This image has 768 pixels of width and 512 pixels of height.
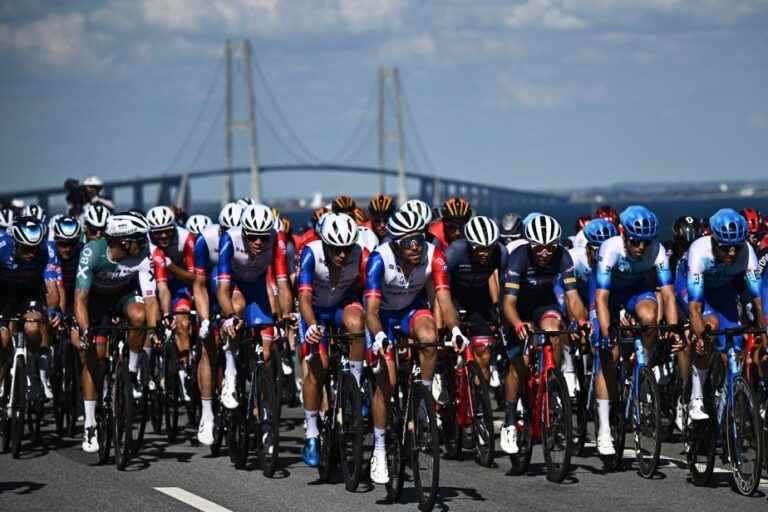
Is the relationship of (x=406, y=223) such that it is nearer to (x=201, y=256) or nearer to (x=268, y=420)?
(x=268, y=420)

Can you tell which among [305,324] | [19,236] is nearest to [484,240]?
[305,324]

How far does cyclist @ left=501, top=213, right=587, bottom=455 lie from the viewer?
406 inches

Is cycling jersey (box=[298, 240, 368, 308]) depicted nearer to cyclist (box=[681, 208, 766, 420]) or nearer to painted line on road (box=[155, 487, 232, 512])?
painted line on road (box=[155, 487, 232, 512])

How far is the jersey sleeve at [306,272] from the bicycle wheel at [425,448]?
1.36 metres

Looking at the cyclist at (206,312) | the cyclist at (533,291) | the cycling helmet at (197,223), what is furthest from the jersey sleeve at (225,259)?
the cycling helmet at (197,223)

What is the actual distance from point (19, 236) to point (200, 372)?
74.0 inches

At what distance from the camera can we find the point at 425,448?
8.78 metres

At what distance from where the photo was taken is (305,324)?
9.96 m

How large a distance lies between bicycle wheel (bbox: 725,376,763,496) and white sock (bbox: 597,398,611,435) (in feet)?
3.97

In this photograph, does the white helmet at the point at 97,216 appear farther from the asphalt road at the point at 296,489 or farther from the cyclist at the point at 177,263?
the asphalt road at the point at 296,489

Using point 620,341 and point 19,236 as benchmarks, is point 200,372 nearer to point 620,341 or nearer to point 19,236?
point 19,236

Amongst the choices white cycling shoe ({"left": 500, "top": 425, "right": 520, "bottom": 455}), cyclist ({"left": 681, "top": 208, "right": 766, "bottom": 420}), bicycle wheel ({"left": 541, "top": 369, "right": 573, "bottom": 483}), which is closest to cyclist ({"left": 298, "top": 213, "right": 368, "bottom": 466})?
white cycling shoe ({"left": 500, "top": 425, "right": 520, "bottom": 455})

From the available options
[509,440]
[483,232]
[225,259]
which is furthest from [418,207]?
[509,440]

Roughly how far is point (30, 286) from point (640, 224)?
4933mm
